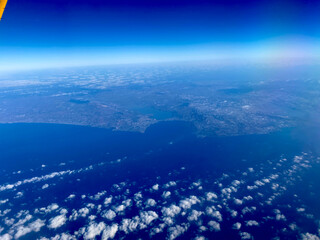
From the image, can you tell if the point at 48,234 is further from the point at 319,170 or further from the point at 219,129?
the point at 219,129

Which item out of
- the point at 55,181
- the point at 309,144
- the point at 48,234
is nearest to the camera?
the point at 48,234

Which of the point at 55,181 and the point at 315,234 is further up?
the point at 315,234

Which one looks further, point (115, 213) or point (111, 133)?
point (111, 133)

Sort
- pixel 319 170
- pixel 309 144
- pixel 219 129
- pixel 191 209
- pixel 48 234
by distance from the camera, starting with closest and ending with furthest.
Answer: pixel 48 234
pixel 191 209
pixel 319 170
pixel 309 144
pixel 219 129

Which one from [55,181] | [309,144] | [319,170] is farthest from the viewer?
[309,144]

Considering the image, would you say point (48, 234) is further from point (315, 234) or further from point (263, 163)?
point (263, 163)

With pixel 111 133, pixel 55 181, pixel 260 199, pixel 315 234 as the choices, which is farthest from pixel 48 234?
pixel 111 133

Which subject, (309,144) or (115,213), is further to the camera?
(309,144)

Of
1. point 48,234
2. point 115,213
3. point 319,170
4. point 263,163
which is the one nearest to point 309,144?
point 319,170

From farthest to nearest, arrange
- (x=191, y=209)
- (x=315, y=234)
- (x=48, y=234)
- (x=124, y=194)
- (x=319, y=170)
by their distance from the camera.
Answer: (x=319, y=170) < (x=124, y=194) < (x=191, y=209) < (x=48, y=234) < (x=315, y=234)
